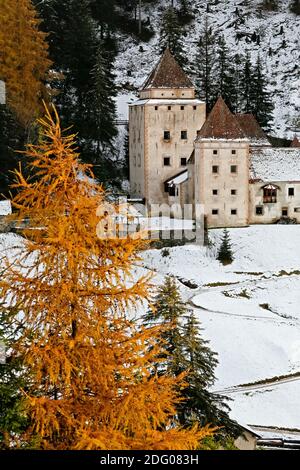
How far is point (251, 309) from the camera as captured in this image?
35.5m

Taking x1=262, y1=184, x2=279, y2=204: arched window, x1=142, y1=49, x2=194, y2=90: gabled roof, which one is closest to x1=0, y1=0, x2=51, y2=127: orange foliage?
x1=142, y1=49, x2=194, y2=90: gabled roof

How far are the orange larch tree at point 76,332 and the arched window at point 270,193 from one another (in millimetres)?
35548

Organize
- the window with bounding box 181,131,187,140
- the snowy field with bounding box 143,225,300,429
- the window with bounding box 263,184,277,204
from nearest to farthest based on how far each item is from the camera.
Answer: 1. the snowy field with bounding box 143,225,300,429
2. the window with bounding box 263,184,277,204
3. the window with bounding box 181,131,187,140

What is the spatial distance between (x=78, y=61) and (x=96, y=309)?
4713cm

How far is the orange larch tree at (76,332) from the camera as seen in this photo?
9625 mm

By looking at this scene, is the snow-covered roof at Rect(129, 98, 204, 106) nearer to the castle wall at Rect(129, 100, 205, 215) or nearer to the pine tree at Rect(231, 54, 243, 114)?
the castle wall at Rect(129, 100, 205, 215)

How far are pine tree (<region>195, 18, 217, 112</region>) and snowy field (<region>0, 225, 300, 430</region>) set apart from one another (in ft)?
73.1

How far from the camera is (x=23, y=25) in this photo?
160 ft

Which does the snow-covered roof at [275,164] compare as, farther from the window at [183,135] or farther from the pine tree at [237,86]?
the pine tree at [237,86]

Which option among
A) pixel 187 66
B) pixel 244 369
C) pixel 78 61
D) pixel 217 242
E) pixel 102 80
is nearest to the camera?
pixel 244 369

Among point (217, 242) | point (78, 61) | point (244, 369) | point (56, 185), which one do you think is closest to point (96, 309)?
point (56, 185)

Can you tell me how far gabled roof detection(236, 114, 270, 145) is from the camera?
51.3 m

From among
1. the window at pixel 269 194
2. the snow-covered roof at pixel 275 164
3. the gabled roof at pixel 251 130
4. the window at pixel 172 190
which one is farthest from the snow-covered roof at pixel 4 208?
the gabled roof at pixel 251 130

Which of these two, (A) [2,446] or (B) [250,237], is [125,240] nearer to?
(A) [2,446]
